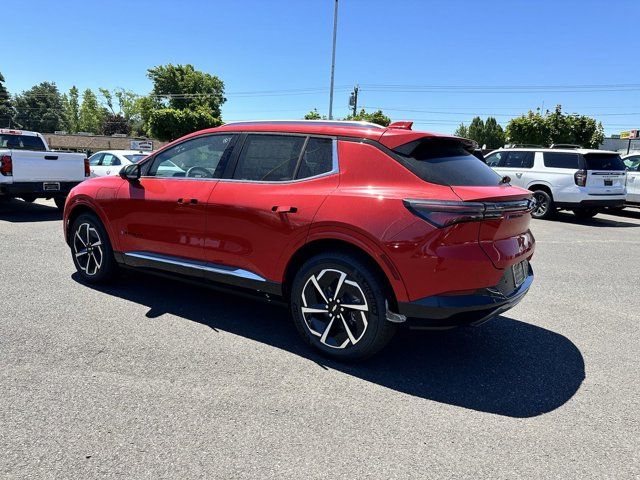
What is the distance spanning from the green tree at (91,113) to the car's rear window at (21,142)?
→ 110908mm

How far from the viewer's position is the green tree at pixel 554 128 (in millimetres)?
38469

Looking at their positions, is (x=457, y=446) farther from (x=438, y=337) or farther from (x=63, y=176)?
(x=63, y=176)

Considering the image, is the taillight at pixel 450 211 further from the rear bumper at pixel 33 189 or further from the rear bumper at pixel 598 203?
the rear bumper at pixel 598 203

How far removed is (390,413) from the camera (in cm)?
288

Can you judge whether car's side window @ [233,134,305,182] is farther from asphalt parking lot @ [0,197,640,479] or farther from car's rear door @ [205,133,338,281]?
asphalt parking lot @ [0,197,640,479]

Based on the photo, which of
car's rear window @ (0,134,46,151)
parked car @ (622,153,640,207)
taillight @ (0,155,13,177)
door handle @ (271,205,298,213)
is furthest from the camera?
parked car @ (622,153,640,207)

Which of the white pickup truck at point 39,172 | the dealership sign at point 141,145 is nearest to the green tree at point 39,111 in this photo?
the dealership sign at point 141,145

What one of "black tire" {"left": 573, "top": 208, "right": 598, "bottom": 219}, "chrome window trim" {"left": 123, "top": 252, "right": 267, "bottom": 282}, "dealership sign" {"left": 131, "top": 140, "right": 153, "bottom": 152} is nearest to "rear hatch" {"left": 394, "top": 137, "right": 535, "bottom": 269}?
"chrome window trim" {"left": 123, "top": 252, "right": 267, "bottom": 282}

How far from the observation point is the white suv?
11.7 meters

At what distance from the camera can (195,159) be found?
14.5 ft

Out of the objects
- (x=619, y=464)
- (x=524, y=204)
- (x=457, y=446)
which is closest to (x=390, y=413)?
(x=457, y=446)

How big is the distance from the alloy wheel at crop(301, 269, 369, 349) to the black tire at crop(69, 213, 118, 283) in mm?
2618

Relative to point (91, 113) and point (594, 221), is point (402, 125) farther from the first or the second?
point (91, 113)

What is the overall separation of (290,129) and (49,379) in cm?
256
